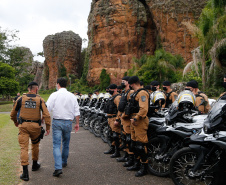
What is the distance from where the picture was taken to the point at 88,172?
5539mm

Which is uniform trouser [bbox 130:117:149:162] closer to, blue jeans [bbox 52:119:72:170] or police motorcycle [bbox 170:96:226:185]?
police motorcycle [bbox 170:96:226:185]

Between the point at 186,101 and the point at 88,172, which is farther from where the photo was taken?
the point at 88,172

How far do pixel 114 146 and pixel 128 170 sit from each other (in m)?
1.78

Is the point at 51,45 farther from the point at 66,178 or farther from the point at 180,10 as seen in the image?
the point at 66,178

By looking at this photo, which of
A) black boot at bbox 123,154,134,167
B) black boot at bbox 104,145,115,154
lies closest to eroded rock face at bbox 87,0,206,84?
black boot at bbox 104,145,115,154

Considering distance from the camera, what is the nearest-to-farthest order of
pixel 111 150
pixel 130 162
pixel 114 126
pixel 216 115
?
pixel 216 115 < pixel 130 162 < pixel 114 126 < pixel 111 150

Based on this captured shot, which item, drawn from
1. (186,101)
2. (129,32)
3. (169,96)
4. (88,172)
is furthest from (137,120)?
(129,32)

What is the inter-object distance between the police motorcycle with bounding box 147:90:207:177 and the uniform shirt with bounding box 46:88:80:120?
2.03 m

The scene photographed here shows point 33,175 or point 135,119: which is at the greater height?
point 135,119

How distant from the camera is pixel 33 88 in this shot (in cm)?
563

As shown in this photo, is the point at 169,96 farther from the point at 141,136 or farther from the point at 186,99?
the point at 186,99

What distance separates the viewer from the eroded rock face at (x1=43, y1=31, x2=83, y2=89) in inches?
2420

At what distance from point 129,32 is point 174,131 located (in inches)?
1629

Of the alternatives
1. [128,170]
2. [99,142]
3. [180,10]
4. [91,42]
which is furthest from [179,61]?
[128,170]
